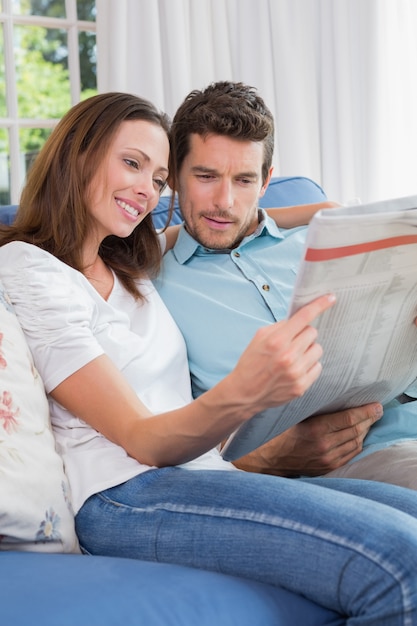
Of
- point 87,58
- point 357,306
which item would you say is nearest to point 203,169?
point 357,306

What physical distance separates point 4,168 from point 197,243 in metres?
1.47

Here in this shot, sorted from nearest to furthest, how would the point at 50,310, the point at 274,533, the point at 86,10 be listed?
the point at 274,533, the point at 50,310, the point at 86,10

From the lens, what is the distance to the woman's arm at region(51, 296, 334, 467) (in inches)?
Answer: 44.6

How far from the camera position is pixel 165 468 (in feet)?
4.61

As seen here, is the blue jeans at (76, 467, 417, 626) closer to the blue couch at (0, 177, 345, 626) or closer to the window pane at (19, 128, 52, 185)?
the blue couch at (0, 177, 345, 626)

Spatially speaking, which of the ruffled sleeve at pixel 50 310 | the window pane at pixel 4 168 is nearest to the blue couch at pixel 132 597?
the ruffled sleeve at pixel 50 310

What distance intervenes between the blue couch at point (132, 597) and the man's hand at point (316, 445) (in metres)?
0.45

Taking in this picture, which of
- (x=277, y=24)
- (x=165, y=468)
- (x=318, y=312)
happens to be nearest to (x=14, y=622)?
(x=165, y=468)

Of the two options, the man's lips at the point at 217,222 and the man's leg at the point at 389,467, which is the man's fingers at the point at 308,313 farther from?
the man's lips at the point at 217,222

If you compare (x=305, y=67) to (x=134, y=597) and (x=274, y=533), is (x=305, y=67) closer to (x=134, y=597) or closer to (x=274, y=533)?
(x=274, y=533)

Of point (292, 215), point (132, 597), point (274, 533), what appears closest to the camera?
point (132, 597)

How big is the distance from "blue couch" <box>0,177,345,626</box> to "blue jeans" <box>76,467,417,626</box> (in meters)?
0.04

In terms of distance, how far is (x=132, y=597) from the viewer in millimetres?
1118

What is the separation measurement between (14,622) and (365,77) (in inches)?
104
